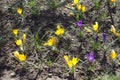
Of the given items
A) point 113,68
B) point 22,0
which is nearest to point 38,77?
point 113,68

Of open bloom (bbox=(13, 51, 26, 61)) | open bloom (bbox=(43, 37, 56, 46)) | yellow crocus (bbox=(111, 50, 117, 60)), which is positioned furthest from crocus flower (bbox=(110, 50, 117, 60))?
open bloom (bbox=(13, 51, 26, 61))

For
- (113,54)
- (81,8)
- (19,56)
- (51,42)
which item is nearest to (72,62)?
(51,42)

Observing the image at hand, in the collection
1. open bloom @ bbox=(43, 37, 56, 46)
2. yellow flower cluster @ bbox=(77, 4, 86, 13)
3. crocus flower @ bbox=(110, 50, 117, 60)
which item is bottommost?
crocus flower @ bbox=(110, 50, 117, 60)

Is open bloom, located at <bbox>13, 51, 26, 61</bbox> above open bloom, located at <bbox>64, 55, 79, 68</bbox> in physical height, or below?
above

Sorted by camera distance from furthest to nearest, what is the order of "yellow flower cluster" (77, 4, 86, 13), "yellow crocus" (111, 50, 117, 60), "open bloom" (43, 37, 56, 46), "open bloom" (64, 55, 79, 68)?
"yellow flower cluster" (77, 4, 86, 13)
"open bloom" (43, 37, 56, 46)
"yellow crocus" (111, 50, 117, 60)
"open bloom" (64, 55, 79, 68)

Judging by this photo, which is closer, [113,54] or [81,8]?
[113,54]

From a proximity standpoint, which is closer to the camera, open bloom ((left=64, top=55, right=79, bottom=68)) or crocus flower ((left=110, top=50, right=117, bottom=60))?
open bloom ((left=64, top=55, right=79, bottom=68))

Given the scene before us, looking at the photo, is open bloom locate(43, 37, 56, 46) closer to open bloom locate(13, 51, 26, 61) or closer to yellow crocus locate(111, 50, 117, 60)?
open bloom locate(13, 51, 26, 61)

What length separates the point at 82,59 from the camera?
3.65 meters

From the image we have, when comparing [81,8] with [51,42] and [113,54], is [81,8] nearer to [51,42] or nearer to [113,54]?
[51,42]

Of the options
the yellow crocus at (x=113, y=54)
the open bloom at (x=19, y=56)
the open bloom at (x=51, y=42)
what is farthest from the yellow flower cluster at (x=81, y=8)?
the open bloom at (x=19, y=56)

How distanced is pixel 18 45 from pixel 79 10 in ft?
3.21

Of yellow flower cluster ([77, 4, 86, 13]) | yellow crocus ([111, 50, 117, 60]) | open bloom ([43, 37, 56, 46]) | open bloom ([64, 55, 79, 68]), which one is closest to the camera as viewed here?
open bloom ([64, 55, 79, 68])

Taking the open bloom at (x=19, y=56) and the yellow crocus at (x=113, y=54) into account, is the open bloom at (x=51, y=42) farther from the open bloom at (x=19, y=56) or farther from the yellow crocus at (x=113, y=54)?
the yellow crocus at (x=113, y=54)
